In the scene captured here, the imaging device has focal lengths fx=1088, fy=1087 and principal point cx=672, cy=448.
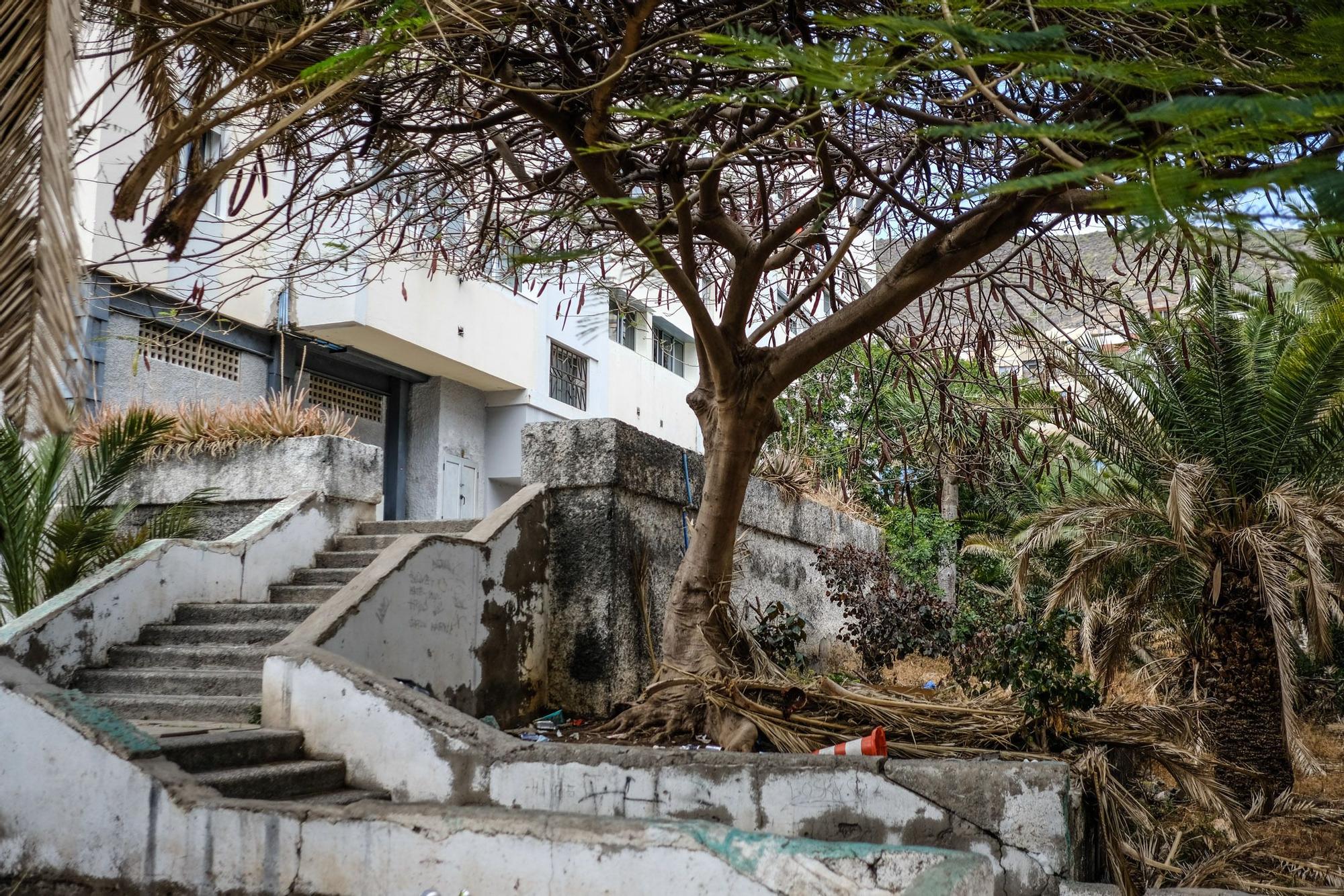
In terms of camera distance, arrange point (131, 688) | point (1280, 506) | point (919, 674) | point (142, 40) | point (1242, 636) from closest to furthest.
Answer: point (142, 40)
point (131, 688)
point (1280, 506)
point (1242, 636)
point (919, 674)

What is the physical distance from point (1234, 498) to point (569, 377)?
542 inches

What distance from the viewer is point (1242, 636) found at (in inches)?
361

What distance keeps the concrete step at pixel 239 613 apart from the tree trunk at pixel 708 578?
101 inches

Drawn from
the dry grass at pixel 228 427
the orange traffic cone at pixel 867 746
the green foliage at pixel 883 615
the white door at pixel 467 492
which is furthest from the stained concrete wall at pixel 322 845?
the white door at pixel 467 492

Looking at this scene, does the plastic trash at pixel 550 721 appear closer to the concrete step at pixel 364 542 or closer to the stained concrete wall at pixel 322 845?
the concrete step at pixel 364 542

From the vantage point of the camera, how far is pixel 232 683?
6.99m

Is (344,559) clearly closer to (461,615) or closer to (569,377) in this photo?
(461,615)

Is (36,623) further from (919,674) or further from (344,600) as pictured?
(919,674)

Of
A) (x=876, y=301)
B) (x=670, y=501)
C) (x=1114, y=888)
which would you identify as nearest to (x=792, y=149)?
(x=876, y=301)

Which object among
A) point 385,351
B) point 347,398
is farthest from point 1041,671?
point 347,398

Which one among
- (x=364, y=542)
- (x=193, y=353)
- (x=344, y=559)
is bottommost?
(x=344, y=559)

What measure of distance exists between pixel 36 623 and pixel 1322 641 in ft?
31.3

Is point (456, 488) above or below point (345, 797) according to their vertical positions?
above

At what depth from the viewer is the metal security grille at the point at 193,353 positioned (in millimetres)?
12828
